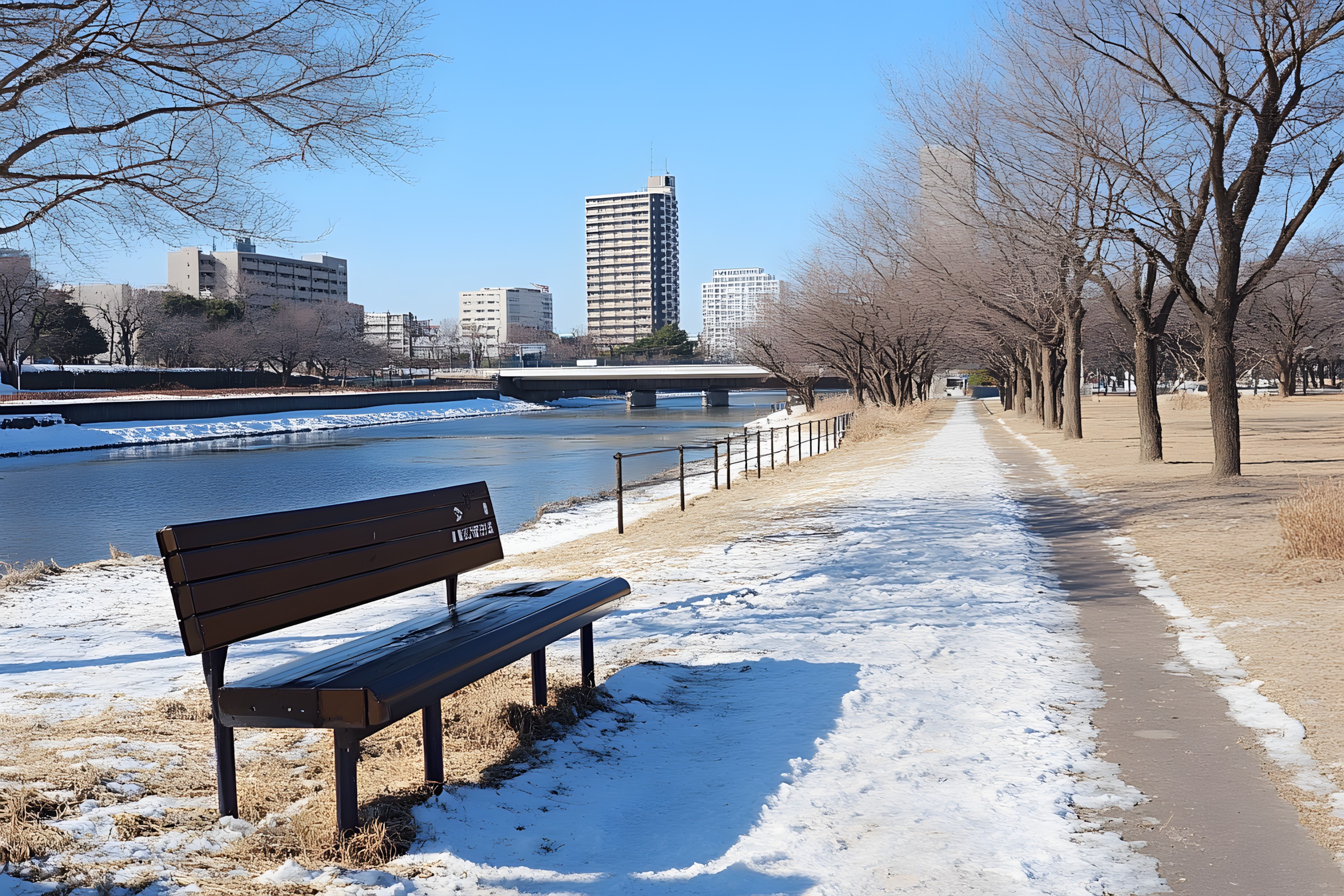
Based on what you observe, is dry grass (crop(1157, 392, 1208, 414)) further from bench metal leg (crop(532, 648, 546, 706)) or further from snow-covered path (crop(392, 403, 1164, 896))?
bench metal leg (crop(532, 648, 546, 706))

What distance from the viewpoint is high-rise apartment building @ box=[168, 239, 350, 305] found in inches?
5285

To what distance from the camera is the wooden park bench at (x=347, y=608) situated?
330cm

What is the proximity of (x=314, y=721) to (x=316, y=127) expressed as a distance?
543cm

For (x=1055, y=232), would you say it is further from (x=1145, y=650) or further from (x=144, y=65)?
(x=144, y=65)

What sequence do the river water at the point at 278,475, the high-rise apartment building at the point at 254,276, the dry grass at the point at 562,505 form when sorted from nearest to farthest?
the dry grass at the point at 562,505, the river water at the point at 278,475, the high-rise apartment building at the point at 254,276

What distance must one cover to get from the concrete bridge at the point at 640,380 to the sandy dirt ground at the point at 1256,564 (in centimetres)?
5908

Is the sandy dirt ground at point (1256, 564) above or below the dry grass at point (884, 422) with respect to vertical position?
below

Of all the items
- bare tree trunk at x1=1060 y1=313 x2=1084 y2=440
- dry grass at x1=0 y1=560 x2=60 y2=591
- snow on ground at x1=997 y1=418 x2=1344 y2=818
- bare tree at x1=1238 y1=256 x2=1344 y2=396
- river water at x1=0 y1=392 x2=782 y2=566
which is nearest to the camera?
snow on ground at x1=997 y1=418 x2=1344 y2=818

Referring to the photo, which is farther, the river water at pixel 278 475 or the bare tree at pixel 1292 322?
the bare tree at pixel 1292 322

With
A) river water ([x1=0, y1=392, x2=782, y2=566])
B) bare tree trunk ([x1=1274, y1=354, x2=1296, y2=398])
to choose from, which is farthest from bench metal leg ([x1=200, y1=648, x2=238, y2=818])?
bare tree trunk ([x1=1274, y1=354, x2=1296, y2=398])

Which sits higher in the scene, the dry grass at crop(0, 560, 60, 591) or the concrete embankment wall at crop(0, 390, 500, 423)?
the concrete embankment wall at crop(0, 390, 500, 423)

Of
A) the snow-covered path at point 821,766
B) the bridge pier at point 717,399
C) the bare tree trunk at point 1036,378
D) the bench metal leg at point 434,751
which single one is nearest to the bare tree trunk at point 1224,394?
the snow-covered path at point 821,766

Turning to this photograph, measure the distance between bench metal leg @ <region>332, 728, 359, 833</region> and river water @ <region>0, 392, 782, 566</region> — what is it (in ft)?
25.2

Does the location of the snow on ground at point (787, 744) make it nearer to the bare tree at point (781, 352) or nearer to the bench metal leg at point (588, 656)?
the bench metal leg at point (588, 656)
